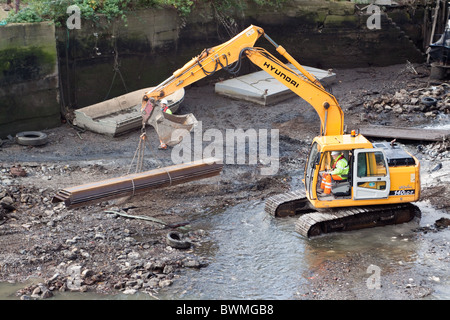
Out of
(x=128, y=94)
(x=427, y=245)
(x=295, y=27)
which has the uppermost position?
(x=295, y=27)

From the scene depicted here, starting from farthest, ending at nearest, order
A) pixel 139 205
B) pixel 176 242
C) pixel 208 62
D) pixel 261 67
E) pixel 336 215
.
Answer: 1. pixel 139 205
2. pixel 261 67
3. pixel 208 62
4. pixel 336 215
5. pixel 176 242

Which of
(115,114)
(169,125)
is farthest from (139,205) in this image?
(115,114)

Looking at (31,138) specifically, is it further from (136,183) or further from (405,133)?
(405,133)

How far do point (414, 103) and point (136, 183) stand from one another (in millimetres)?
10220

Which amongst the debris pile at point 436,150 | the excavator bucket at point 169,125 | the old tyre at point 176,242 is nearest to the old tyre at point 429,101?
the debris pile at point 436,150

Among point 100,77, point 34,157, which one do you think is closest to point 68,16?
point 100,77

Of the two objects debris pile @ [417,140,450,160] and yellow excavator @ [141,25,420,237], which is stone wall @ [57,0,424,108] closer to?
yellow excavator @ [141,25,420,237]

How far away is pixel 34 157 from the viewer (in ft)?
51.9

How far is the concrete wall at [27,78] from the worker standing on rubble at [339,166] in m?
9.12

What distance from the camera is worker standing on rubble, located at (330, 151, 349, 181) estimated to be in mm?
12039

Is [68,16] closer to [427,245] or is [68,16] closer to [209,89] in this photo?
[209,89]

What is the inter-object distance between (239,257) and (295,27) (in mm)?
13455

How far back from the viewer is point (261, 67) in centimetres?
1296

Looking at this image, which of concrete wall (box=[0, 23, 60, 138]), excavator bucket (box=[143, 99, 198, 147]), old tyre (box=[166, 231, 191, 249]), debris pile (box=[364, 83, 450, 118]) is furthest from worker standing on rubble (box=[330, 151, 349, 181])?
concrete wall (box=[0, 23, 60, 138])
